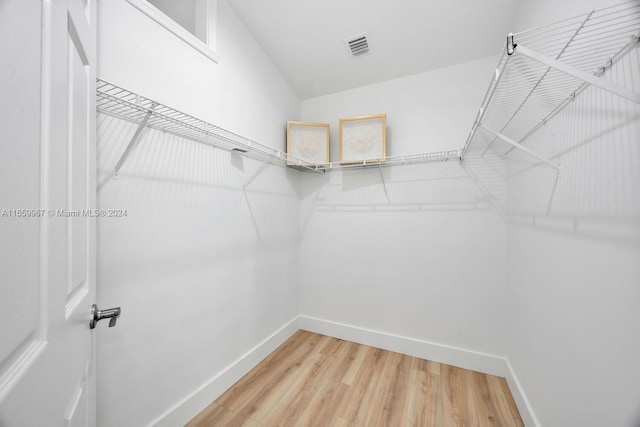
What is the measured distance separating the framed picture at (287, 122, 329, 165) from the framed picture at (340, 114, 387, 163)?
0.55ft

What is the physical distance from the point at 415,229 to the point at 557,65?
1.41 meters

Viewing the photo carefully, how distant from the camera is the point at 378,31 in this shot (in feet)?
5.33

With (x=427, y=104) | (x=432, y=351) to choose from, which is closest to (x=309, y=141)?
(x=427, y=104)

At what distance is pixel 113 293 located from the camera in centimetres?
99

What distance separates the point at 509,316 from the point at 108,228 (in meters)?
2.37

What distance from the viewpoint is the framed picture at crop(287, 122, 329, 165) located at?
207 cm

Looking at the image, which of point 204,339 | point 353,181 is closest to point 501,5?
point 353,181

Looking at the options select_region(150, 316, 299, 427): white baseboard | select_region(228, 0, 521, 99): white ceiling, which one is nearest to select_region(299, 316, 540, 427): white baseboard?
select_region(150, 316, 299, 427): white baseboard

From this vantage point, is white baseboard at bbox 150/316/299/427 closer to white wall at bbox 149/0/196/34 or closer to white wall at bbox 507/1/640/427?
white wall at bbox 507/1/640/427

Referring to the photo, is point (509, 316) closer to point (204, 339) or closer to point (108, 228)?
point (204, 339)

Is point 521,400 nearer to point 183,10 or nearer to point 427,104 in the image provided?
point 427,104

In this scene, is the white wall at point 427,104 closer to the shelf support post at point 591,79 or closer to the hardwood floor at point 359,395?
the shelf support post at point 591,79

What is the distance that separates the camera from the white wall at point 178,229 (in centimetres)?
100

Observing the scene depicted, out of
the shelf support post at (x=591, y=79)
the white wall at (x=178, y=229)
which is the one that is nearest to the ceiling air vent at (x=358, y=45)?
the white wall at (x=178, y=229)
